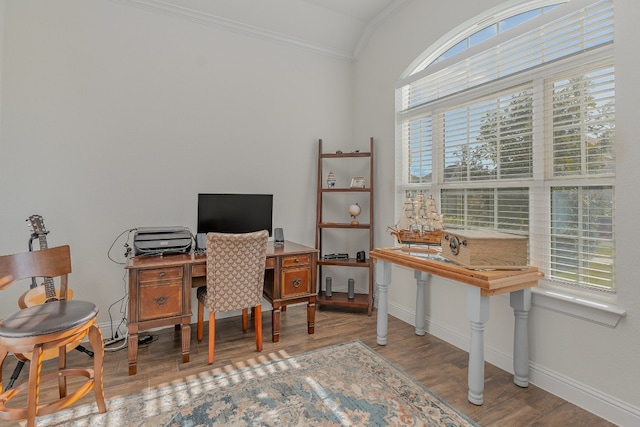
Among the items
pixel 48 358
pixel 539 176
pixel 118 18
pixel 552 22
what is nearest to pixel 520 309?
pixel 539 176

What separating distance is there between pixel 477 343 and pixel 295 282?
1526 millimetres

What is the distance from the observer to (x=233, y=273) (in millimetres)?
2404

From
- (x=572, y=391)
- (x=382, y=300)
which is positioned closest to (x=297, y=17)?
(x=382, y=300)

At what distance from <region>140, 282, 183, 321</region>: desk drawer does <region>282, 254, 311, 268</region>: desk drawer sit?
0.87 meters

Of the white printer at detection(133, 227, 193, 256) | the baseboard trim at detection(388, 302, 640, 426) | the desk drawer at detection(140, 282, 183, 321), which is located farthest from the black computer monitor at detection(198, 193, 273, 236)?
the baseboard trim at detection(388, 302, 640, 426)

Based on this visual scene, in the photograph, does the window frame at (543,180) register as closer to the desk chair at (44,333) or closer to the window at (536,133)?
the window at (536,133)

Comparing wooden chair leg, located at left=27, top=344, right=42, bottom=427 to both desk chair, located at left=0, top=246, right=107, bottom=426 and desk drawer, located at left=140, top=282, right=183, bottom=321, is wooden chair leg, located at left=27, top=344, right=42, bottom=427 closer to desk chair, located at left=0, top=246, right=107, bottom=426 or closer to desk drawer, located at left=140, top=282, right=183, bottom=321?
desk chair, located at left=0, top=246, right=107, bottom=426

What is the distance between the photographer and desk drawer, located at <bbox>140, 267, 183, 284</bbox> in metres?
2.22

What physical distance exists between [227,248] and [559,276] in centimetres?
233

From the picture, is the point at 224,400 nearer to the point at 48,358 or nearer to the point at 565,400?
the point at 48,358

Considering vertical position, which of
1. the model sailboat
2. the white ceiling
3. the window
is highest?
the white ceiling

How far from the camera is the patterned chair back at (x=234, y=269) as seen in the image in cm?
233

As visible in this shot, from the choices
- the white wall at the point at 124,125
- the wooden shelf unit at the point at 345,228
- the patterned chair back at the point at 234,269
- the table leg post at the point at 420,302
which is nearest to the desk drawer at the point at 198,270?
the patterned chair back at the point at 234,269

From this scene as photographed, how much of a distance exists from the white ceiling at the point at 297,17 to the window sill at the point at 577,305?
2959 mm
